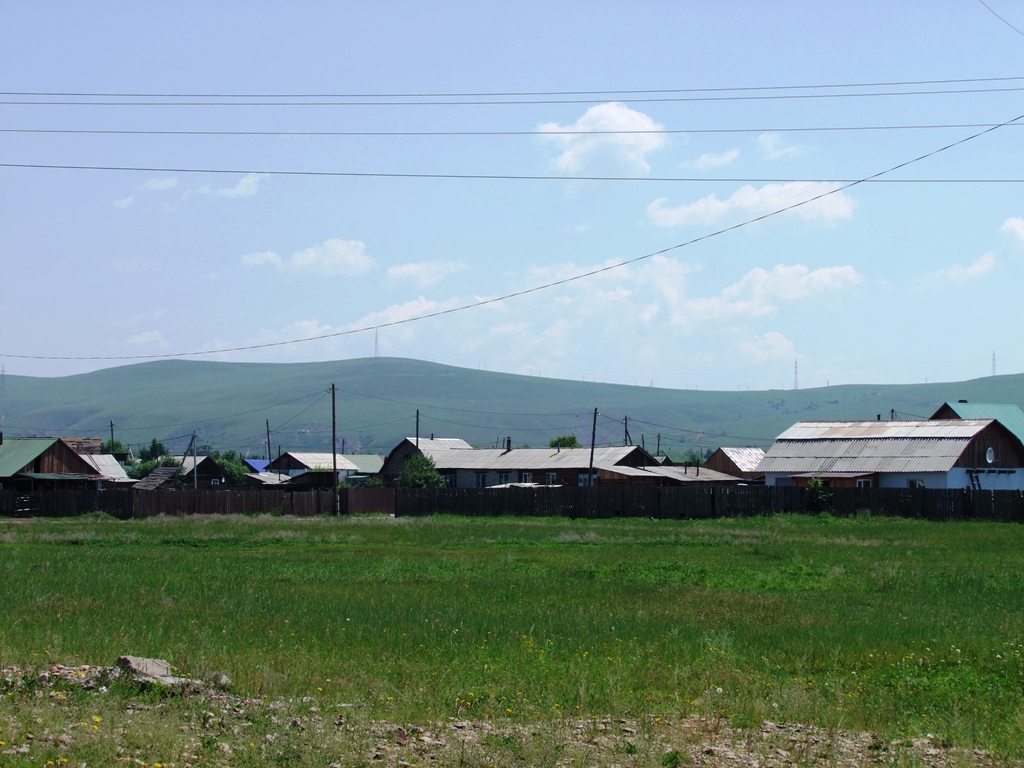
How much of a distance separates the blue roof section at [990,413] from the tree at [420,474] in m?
43.6

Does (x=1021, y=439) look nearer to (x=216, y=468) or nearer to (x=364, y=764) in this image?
(x=364, y=764)

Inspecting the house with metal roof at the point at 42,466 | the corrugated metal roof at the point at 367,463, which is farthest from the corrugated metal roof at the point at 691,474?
the house with metal roof at the point at 42,466

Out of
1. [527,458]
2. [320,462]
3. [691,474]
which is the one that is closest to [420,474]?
[527,458]

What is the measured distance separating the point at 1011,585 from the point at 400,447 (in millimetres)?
91894

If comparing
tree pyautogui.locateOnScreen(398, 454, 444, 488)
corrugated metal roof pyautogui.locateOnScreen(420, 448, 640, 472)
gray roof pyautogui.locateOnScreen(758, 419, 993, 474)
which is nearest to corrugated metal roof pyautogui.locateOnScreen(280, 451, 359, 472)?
corrugated metal roof pyautogui.locateOnScreen(420, 448, 640, 472)

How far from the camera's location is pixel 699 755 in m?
9.48

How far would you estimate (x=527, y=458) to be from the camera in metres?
99.7

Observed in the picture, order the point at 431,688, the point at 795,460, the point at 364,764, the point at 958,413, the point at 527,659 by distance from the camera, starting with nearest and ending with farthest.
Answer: the point at 364,764 < the point at 431,688 < the point at 527,659 < the point at 795,460 < the point at 958,413

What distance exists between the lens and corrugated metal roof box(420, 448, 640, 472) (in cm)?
9569

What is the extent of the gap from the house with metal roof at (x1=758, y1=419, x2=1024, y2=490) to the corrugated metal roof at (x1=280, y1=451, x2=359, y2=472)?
6176 cm

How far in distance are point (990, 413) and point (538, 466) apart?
125 ft

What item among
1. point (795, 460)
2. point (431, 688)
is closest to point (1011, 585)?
point (431, 688)

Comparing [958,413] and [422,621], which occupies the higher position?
[958,413]

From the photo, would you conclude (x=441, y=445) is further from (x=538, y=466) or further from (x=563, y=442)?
(x=538, y=466)
